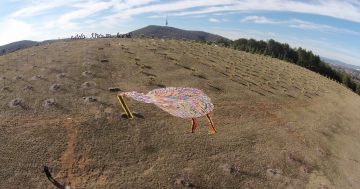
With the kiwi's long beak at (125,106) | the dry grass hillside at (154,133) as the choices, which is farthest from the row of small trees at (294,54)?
the kiwi's long beak at (125,106)

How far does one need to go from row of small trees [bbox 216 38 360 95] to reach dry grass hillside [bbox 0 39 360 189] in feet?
267

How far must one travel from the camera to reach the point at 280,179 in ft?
128

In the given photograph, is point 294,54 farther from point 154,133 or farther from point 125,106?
point 154,133

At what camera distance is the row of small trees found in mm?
148625

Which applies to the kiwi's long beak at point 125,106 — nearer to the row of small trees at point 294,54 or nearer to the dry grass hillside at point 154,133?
the dry grass hillside at point 154,133

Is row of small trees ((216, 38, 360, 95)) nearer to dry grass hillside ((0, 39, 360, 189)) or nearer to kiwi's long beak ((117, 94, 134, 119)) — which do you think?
dry grass hillside ((0, 39, 360, 189))

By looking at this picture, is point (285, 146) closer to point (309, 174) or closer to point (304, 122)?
point (309, 174)

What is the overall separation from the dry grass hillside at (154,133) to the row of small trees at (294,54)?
81.4 meters

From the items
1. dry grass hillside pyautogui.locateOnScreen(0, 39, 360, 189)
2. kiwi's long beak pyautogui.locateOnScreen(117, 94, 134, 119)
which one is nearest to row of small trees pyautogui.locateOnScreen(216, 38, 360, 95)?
dry grass hillside pyautogui.locateOnScreen(0, 39, 360, 189)

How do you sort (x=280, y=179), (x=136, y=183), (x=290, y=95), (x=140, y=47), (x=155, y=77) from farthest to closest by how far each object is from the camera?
(x=140, y=47) < (x=290, y=95) < (x=155, y=77) < (x=280, y=179) < (x=136, y=183)

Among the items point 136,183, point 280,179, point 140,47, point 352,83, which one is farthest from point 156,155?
point 352,83

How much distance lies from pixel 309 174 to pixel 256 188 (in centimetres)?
775

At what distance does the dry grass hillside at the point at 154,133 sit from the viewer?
36406 mm

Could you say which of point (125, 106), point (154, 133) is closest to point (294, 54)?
point (125, 106)
